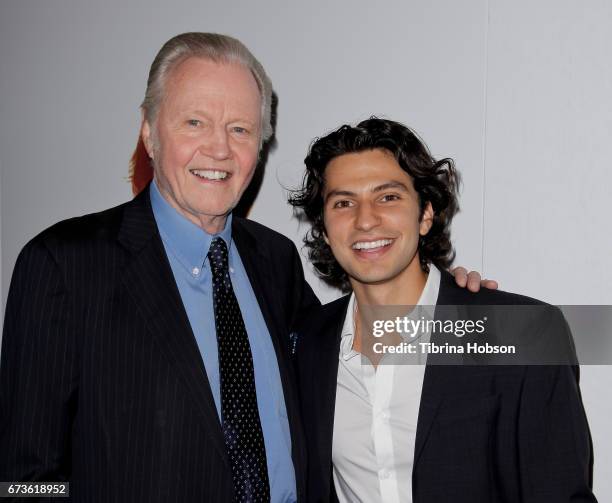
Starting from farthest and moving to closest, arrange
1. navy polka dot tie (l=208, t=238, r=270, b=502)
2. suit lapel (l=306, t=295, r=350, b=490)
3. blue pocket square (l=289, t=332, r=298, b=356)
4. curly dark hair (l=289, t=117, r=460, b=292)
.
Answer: blue pocket square (l=289, t=332, r=298, b=356) → curly dark hair (l=289, t=117, r=460, b=292) → suit lapel (l=306, t=295, r=350, b=490) → navy polka dot tie (l=208, t=238, r=270, b=502)

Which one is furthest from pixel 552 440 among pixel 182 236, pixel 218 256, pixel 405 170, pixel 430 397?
pixel 182 236

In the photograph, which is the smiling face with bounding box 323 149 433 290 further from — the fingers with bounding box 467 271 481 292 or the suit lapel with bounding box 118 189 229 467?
the suit lapel with bounding box 118 189 229 467

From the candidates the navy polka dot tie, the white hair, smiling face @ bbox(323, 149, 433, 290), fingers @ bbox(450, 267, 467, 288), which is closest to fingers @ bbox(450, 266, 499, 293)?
fingers @ bbox(450, 267, 467, 288)

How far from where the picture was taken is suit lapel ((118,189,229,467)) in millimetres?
1598

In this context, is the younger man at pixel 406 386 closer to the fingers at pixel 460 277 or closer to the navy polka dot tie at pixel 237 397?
the fingers at pixel 460 277

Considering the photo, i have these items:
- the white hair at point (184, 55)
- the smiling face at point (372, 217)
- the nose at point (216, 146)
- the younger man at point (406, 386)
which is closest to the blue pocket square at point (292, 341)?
the younger man at point (406, 386)

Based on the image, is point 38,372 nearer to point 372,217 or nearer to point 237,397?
point 237,397

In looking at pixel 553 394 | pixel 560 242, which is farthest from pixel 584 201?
pixel 553 394

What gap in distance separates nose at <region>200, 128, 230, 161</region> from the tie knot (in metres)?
0.25

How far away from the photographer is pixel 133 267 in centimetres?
168

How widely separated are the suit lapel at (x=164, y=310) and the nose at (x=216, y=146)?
26 cm

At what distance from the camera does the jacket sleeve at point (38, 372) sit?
1547mm

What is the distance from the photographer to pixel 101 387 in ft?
5.17

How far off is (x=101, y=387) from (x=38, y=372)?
16cm
